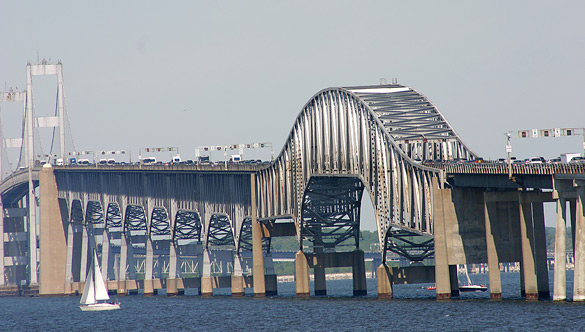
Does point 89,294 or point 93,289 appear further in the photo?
point 93,289

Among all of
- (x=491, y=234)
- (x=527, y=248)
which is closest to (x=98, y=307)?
(x=491, y=234)

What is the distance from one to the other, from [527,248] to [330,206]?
5864 cm

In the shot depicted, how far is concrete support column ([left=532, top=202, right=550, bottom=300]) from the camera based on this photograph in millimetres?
117562

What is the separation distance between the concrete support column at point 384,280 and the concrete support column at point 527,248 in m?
28.4

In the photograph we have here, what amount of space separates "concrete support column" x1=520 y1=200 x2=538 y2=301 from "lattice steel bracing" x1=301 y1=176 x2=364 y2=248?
169 ft

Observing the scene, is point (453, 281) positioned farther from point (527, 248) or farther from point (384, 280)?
point (527, 248)

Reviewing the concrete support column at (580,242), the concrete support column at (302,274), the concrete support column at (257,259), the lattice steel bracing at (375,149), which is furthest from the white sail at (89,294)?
the concrete support column at (580,242)

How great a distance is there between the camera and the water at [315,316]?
104m

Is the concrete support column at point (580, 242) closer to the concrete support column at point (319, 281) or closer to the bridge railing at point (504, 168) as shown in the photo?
the bridge railing at point (504, 168)

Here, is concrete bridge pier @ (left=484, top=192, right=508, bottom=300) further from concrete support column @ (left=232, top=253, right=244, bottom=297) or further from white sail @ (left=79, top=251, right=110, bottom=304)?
white sail @ (left=79, top=251, right=110, bottom=304)

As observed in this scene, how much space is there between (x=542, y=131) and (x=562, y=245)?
13751 mm

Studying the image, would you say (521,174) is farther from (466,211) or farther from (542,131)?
(466,211)

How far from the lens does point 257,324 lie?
412 feet

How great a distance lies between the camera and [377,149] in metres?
148
